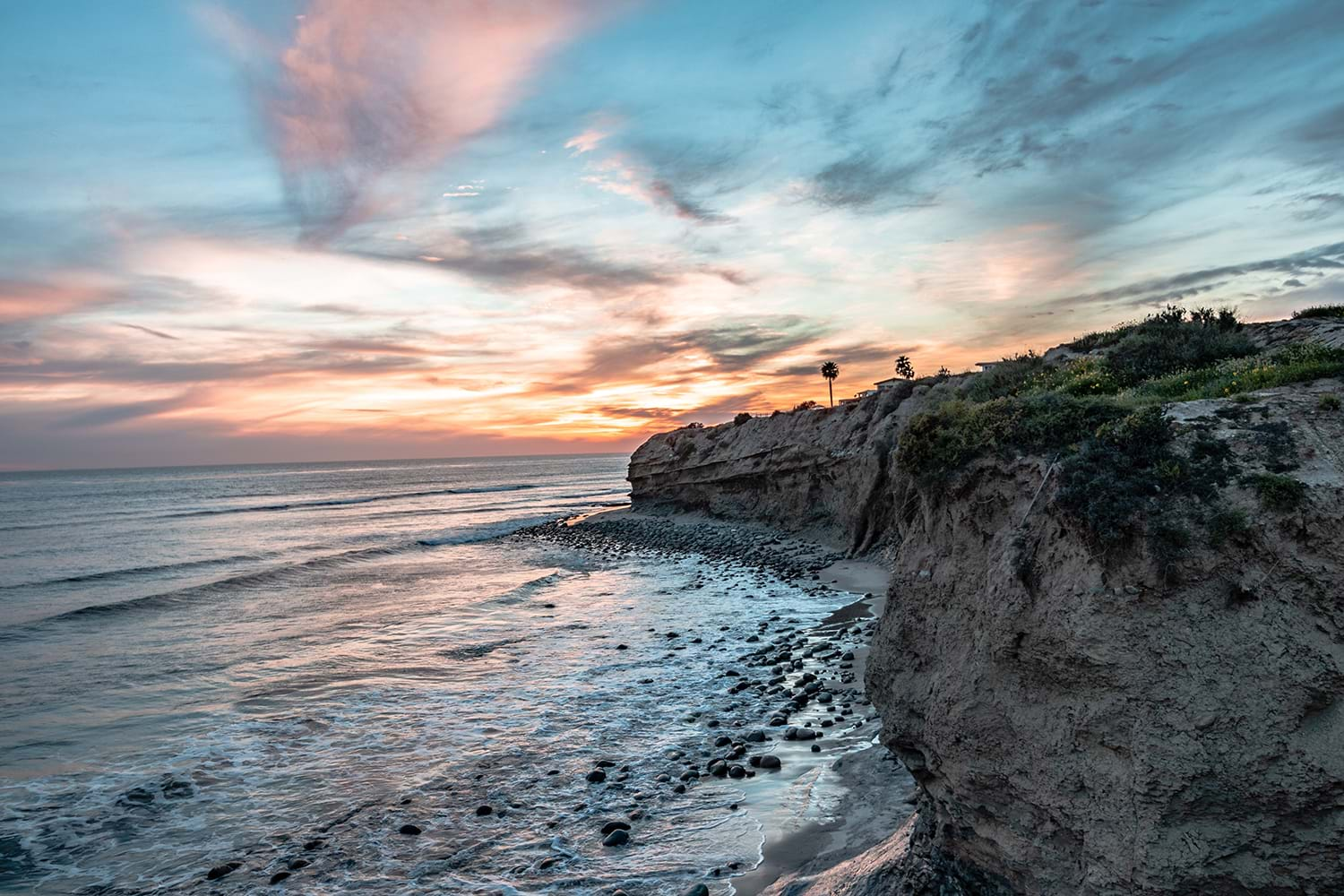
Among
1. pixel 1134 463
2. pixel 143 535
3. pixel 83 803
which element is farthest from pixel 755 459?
pixel 143 535

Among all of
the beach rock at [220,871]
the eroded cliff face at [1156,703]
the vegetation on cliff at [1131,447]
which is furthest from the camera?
the beach rock at [220,871]

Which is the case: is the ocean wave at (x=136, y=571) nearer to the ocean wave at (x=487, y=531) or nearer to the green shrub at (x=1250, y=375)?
the ocean wave at (x=487, y=531)

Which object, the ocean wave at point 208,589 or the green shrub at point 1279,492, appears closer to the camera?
the green shrub at point 1279,492

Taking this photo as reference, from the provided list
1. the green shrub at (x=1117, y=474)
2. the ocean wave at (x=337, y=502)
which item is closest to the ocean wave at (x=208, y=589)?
the green shrub at (x=1117, y=474)

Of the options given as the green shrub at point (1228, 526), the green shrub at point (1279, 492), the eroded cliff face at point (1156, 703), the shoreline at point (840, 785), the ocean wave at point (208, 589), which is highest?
the green shrub at point (1279, 492)

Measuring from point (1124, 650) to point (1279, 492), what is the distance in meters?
1.53

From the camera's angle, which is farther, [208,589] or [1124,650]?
[208,589]

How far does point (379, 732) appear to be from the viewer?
14.4 meters

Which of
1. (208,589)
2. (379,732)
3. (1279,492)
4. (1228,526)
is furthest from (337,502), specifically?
(1279,492)

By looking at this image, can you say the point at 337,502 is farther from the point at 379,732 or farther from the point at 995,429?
the point at 995,429

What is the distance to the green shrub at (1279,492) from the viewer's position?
4.97 metres

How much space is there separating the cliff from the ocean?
3.73m

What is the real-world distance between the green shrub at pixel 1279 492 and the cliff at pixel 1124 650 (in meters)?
0.01

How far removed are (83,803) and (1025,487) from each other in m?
15.2
